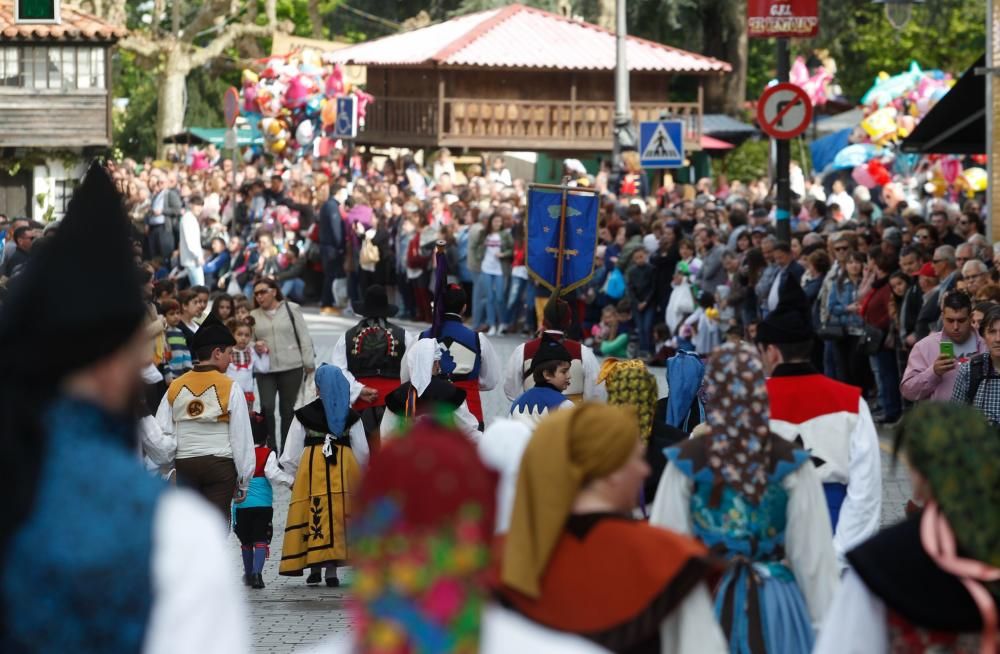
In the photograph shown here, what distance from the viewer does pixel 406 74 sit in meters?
53.6

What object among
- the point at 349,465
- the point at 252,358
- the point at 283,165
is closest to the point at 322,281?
the point at 283,165

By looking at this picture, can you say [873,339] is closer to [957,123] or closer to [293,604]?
[957,123]

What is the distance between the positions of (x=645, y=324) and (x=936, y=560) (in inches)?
764

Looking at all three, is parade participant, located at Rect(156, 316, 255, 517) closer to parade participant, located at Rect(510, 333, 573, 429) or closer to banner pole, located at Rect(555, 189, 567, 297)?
parade participant, located at Rect(510, 333, 573, 429)

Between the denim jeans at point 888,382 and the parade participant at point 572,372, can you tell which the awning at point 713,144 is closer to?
the denim jeans at point 888,382

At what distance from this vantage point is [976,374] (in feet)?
32.3

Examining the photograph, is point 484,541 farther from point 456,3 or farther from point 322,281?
point 456,3

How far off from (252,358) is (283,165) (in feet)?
106

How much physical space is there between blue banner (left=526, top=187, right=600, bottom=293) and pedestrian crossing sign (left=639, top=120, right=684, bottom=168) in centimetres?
898

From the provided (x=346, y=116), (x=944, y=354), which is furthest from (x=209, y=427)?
(x=346, y=116)

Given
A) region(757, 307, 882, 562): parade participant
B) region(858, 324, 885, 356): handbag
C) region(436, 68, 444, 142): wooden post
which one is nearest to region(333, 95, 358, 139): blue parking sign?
region(436, 68, 444, 142): wooden post

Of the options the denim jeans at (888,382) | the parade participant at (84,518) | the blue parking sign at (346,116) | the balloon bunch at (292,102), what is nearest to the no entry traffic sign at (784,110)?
the denim jeans at (888,382)

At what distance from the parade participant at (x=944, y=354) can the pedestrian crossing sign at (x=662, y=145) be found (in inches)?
533

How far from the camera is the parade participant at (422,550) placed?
251 centimetres
